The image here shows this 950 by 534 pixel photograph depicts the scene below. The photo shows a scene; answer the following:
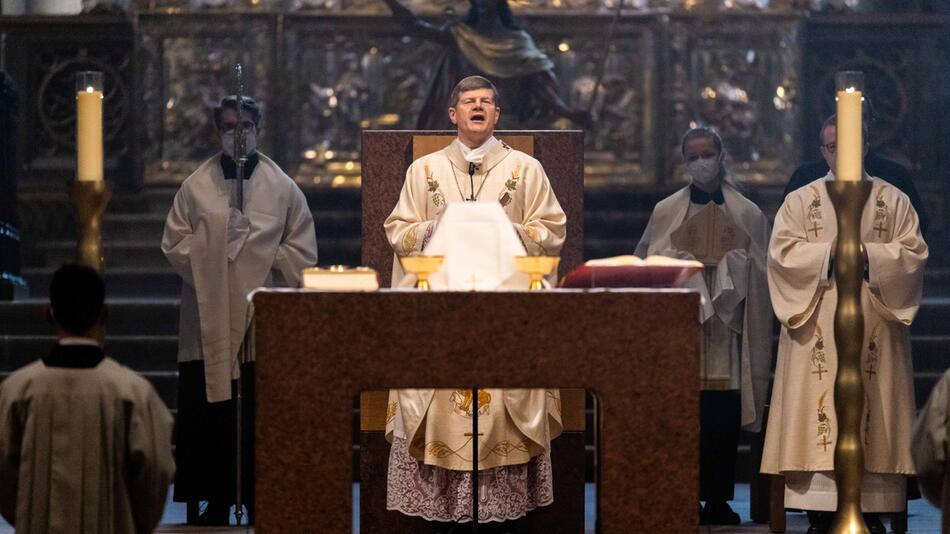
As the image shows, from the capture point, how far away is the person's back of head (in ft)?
15.4

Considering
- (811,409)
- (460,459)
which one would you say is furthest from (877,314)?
(460,459)

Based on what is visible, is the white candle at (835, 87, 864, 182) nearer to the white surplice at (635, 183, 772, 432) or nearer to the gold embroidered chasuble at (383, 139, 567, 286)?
the gold embroidered chasuble at (383, 139, 567, 286)

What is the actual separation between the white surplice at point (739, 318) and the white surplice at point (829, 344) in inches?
24.1

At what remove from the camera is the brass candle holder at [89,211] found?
17.2 feet

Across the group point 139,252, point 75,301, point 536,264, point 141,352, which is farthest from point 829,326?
point 139,252

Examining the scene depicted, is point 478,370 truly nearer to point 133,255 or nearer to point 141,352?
point 141,352

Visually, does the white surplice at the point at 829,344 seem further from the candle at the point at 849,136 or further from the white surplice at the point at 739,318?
the candle at the point at 849,136

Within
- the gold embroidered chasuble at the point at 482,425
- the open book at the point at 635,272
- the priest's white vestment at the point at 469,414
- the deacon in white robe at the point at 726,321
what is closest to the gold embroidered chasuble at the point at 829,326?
the deacon in white robe at the point at 726,321

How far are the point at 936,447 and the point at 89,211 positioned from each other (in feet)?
8.82

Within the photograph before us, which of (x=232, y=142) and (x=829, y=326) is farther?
(x=232, y=142)

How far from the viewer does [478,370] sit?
16.4ft

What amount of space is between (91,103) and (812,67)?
858 centimetres

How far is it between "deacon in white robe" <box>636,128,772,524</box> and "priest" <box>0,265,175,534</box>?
153 inches

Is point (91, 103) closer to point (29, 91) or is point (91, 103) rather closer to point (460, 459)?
point (460, 459)
